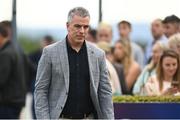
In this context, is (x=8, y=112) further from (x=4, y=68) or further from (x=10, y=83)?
(x=4, y=68)

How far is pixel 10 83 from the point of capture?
862 centimetres

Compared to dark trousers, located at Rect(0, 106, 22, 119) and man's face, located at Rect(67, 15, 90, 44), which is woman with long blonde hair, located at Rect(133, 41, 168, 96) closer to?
dark trousers, located at Rect(0, 106, 22, 119)

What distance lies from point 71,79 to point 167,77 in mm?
3569

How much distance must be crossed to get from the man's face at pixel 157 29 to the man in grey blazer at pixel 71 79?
4.57 metres

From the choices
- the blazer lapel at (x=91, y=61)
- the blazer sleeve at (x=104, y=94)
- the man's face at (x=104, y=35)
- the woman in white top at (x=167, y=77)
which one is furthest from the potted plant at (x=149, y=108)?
the blazer lapel at (x=91, y=61)

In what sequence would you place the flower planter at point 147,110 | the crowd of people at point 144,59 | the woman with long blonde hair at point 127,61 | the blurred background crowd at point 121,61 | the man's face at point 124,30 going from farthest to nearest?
the man's face at point 124,30 → the woman with long blonde hair at point 127,61 → the crowd of people at point 144,59 → the blurred background crowd at point 121,61 → the flower planter at point 147,110

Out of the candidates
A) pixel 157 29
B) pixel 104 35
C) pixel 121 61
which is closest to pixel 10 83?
pixel 121 61

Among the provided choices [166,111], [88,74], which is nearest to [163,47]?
[166,111]

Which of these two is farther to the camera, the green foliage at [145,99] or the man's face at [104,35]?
the man's face at [104,35]

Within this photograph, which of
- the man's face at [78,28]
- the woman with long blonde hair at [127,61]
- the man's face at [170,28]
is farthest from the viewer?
the man's face at [170,28]

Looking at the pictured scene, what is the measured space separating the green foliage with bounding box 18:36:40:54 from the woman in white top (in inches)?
92.3

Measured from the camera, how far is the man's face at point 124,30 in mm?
10234

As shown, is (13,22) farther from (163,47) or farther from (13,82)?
(163,47)

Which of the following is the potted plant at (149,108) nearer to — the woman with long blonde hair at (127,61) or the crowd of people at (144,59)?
the crowd of people at (144,59)
